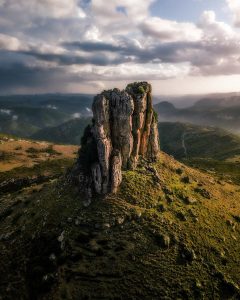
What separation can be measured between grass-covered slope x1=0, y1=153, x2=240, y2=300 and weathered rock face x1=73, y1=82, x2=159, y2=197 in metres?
4.63

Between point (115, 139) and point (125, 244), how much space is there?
33.7 m

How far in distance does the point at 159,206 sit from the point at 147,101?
3876cm

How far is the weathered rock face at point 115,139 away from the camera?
89.1 m

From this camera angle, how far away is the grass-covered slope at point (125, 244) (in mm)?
68062

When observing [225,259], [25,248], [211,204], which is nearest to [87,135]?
[25,248]

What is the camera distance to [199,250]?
78.6 metres

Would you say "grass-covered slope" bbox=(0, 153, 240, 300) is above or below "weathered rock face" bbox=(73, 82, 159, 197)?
below

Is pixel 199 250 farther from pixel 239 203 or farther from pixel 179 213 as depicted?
pixel 239 203

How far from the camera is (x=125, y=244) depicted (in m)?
75.8

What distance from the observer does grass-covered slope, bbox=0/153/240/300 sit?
68.1m

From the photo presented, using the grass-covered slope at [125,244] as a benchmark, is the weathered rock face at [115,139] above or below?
Answer: above

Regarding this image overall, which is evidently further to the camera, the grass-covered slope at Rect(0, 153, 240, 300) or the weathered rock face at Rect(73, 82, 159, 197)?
the weathered rock face at Rect(73, 82, 159, 197)

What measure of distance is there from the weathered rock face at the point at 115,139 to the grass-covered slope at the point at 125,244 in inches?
182

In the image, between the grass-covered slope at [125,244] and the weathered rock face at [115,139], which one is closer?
the grass-covered slope at [125,244]
